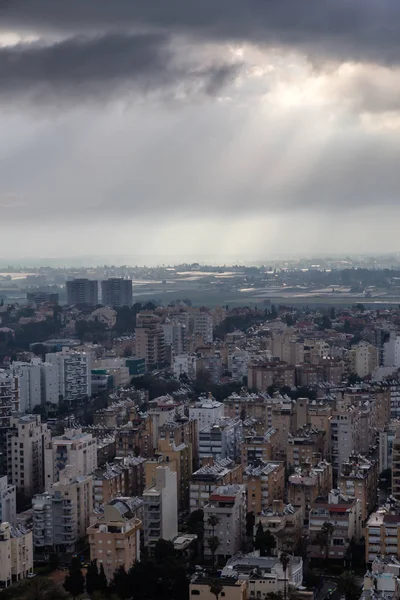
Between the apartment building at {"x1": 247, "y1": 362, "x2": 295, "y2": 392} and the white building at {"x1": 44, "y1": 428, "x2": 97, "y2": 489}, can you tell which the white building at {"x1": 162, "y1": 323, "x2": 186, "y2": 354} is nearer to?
the apartment building at {"x1": 247, "y1": 362, "x2": 295, "y2": 392}

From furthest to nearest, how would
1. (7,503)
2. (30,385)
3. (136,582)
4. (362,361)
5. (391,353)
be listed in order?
(391,353) → (362,361) → (30,385) → (7,503) → (136,582)

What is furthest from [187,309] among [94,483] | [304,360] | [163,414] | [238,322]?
[94,483]

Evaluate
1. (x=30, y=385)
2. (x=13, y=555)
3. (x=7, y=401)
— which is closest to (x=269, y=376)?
(x=30, y=385)

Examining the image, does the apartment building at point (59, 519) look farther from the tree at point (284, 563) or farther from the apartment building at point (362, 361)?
the apartment building at point (362, 361)

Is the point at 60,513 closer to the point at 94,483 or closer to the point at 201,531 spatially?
the point at 94,483

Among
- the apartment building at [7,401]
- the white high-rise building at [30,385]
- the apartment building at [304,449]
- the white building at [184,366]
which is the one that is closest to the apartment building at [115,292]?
the white building at [184,366]

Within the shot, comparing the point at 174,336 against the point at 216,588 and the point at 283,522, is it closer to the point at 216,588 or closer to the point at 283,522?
the point at 283,522
